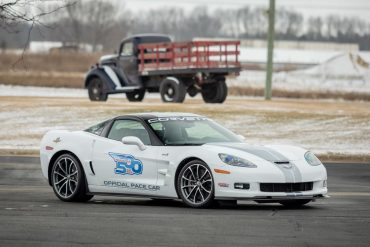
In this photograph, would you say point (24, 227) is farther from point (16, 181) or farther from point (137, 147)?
point (16, 181)

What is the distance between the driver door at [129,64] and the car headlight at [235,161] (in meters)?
25.4

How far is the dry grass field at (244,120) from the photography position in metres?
→ 29.6

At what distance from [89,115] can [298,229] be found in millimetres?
23999

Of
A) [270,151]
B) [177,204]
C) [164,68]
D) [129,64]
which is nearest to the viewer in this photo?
[270,151]

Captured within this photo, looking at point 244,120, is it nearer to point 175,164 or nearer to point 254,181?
point 175,164

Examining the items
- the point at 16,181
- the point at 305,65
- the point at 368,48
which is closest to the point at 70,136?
the point at 16,181

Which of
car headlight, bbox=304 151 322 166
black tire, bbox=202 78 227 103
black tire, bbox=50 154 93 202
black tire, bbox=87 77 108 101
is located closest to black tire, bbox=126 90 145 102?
black tire, bbox=87 77 108 101

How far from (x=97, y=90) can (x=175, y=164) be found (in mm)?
26681

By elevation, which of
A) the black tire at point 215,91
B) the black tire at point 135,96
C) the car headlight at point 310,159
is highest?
the car headlight at point 310,159

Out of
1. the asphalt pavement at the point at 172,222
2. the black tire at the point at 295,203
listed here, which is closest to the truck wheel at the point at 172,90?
the asphalt pavement at the point at 172,222

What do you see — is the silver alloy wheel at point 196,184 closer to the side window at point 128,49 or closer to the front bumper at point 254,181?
the front bumper at point 254,181

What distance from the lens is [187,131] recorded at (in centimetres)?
1407

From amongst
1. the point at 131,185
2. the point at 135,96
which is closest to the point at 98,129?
the point at 131,185

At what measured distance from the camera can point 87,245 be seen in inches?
379
